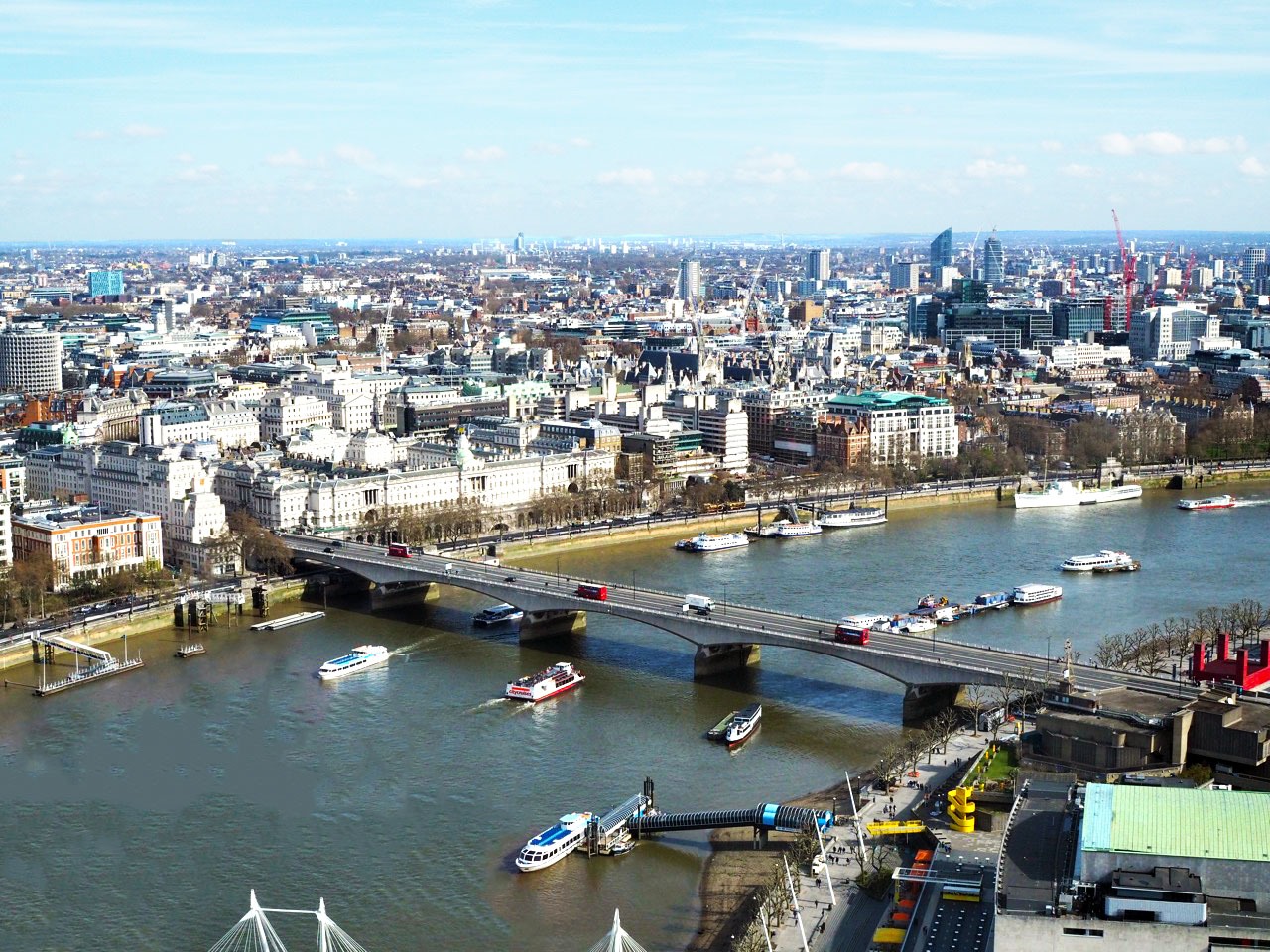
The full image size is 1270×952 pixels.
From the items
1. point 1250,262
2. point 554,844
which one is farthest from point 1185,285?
point 554,844

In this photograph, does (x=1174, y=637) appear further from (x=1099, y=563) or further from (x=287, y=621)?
(x=287, y=621)

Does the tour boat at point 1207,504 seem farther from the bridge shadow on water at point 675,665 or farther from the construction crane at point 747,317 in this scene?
the construction crane at point 747,317

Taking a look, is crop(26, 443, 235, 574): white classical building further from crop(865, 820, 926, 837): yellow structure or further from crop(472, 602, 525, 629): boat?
crop(865, 820, 926, 837): yellow structure

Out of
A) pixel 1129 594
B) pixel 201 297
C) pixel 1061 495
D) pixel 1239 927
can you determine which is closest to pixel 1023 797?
pixel 1239 927

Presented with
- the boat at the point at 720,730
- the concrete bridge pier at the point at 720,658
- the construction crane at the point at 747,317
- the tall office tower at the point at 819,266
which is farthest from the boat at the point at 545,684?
the tall office tower at the point at 819,266

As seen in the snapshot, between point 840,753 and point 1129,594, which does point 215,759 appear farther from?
point 1129,594

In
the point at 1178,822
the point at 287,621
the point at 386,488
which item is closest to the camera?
the point at 1178,822

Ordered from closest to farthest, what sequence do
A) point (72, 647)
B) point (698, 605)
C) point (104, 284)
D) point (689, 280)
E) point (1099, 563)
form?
point (698, 605), point (72, 647), point (1099, 563), point (104, 284), point (689, 280)
